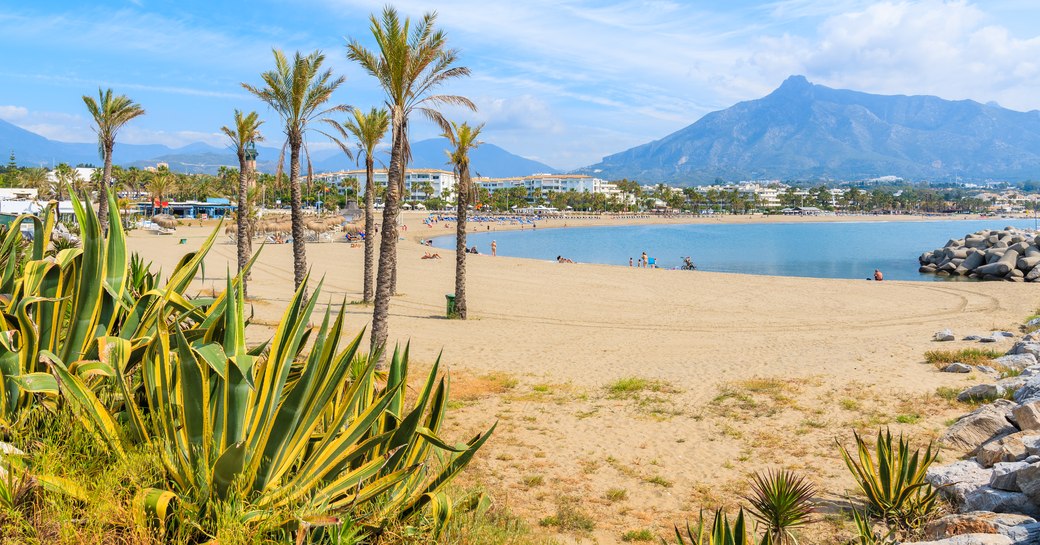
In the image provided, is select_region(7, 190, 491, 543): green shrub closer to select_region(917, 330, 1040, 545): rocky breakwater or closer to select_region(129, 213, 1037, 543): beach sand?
select_region(129, 213, 1037, 543): beach sand

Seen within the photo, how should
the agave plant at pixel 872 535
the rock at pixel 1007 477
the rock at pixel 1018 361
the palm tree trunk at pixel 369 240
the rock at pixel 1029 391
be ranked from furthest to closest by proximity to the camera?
the palm tree trunk at pixel 369 240
the rock at pixel 1018 361
the rock at pixel 1029 391
the rock at pixel 1007 477
the agave plant at pixel 872 535

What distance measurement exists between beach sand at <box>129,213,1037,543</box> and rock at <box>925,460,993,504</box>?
0.79 metres

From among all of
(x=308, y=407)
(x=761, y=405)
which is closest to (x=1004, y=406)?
(x=761, y=405)

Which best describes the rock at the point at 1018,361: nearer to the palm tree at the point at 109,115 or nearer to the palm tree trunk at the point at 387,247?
the palm tree trunk at the point at 387,247

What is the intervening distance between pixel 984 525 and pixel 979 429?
3.69 metres

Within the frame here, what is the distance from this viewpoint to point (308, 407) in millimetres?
3088

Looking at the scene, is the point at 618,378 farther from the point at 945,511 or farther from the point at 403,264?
→ the point at 403,264

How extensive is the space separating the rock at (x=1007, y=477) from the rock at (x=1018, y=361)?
22.1ft

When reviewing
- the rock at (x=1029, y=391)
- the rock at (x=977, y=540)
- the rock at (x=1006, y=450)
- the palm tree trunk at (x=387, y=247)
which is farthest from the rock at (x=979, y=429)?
the palm tree trunk at (x=387, y=247)

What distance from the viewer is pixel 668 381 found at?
11.3 meters

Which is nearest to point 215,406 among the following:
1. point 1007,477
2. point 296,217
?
point 1007,477

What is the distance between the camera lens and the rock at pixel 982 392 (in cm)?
911

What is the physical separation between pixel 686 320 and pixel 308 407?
58.5 feet

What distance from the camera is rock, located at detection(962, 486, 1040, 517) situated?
16.0 feet
